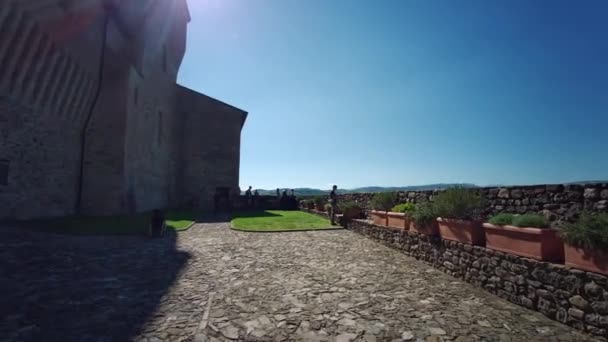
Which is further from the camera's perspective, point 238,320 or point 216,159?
point 216,159

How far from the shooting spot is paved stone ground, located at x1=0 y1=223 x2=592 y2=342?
3.78 m

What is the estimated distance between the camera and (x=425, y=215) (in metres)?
7.57

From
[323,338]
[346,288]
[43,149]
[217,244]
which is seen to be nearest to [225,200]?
[43,149]

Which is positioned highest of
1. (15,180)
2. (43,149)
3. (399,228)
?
(43,149)

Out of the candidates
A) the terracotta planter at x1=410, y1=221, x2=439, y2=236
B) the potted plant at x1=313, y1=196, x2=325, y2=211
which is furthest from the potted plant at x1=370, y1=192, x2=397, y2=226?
the potted plant at x1=313, y1=196, x2=325, y2=211

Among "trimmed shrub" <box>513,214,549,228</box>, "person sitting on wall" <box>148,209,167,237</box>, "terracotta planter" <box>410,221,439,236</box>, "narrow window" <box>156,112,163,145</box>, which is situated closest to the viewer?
"trimmed shrub" <box>513,214,549,228</box>

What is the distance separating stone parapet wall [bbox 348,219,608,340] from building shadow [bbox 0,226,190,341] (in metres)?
5.45

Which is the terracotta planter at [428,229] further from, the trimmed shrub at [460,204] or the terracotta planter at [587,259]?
the terracotta planter at [587,259]

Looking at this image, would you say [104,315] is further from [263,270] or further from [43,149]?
[43,149]

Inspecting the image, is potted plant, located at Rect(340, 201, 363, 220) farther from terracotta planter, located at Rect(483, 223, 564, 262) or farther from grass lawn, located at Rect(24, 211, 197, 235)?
terracotta planter, located at Rect(483, 223, 564, 262)

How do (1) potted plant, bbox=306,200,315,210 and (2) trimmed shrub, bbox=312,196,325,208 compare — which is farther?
(1) potted plant, bbox=306,200,315,210

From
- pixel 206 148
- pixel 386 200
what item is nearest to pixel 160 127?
pixel 206 148

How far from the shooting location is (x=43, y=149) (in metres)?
13.3

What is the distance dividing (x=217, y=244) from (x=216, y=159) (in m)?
18.2
